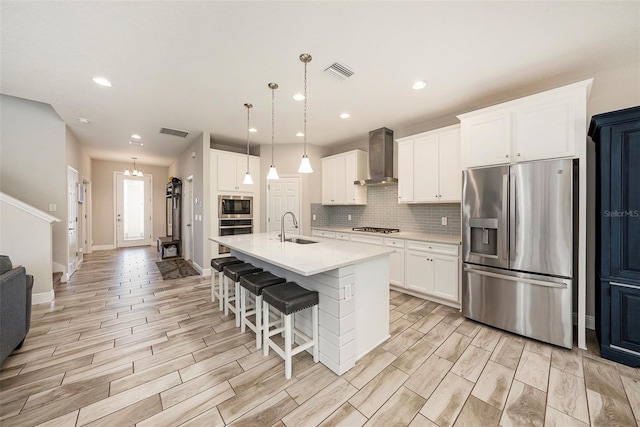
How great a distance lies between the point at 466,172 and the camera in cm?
293

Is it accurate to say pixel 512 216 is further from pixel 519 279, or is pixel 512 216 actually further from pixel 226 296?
pixel 226 296

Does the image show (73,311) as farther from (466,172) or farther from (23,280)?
(466,172)

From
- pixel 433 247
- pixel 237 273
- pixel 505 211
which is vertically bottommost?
pixel 237 273

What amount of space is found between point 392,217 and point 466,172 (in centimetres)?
185

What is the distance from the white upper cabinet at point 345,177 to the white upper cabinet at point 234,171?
4.98 ft

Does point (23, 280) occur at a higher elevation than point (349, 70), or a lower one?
lower

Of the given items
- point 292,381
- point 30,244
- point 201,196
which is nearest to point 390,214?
point 292,381

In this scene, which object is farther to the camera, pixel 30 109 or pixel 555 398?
pixel 30 109

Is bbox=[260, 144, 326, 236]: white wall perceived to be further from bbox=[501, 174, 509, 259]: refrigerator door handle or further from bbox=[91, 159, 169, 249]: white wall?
bbox=[91, 159, 169, 249]: white wall

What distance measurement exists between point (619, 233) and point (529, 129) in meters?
1.20

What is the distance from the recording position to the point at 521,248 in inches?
99.7

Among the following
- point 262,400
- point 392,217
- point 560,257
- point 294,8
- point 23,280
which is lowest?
point 262,400

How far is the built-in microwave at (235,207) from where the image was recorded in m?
4.95

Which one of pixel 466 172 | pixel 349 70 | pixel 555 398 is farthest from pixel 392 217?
pixel 555 398
